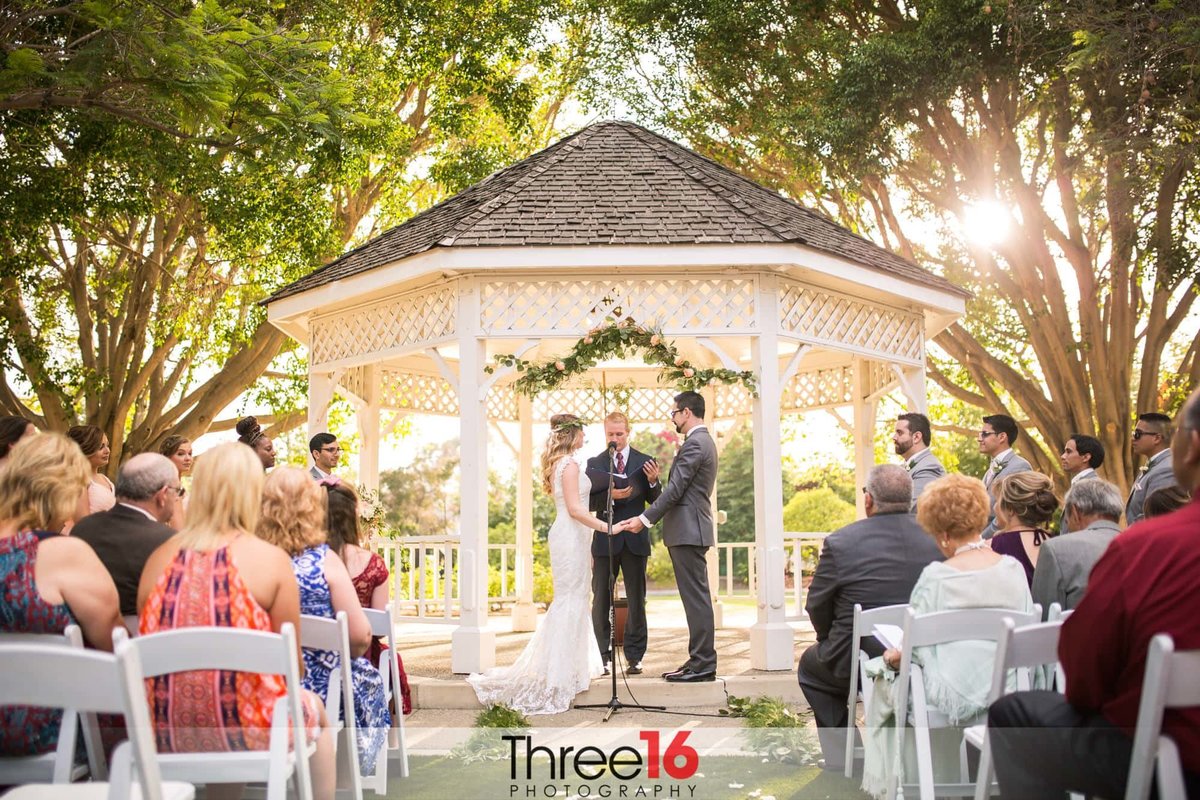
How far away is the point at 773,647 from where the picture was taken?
8.81 meters

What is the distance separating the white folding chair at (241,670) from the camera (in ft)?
10.4

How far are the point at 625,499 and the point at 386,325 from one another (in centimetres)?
298

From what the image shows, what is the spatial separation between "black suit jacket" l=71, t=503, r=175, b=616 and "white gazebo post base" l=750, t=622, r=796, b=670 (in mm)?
5439

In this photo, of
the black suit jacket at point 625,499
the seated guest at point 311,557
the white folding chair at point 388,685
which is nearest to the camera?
the seated guest at point 311,557

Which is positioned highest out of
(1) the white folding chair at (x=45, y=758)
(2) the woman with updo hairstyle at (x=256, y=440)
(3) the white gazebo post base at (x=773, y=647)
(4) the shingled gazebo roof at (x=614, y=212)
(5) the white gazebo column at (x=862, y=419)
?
(4) the shingled gazebo roof at (x=614, y=212)

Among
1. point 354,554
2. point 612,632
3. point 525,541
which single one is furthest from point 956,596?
point 525,541

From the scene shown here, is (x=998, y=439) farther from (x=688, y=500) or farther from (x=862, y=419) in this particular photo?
(x=862, y=419)

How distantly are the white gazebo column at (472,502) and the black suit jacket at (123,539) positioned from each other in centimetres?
413

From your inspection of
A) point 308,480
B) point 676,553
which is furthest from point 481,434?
point 308,480

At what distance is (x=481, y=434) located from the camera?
29.8 ft

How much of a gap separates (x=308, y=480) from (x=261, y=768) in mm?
1423

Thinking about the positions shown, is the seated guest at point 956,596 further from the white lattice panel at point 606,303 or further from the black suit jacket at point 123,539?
the white lattice panel at point 606,303

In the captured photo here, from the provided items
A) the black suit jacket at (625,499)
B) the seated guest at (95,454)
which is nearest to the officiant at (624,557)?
Answer: the black suit jacket at (625,499)

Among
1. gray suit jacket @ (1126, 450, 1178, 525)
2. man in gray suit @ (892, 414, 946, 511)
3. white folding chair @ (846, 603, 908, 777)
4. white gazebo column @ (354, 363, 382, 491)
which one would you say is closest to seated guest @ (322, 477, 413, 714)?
white folding chair @ (846, 603, 908, 777)
